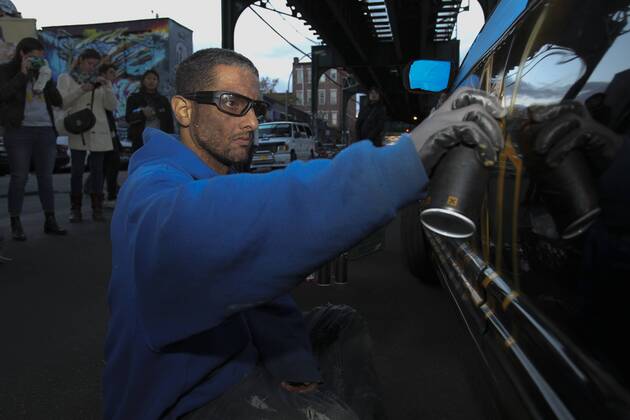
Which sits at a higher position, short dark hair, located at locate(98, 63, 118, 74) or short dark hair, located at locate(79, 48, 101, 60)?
short dark hair, located at locate(79, 48, 101, 60)

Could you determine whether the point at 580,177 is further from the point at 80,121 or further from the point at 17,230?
the point at 80,121

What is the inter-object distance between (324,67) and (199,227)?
73.8ft

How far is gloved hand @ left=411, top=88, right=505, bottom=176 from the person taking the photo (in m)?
0.83

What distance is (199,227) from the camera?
88cm

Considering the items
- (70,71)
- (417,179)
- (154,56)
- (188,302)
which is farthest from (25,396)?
(154,56)

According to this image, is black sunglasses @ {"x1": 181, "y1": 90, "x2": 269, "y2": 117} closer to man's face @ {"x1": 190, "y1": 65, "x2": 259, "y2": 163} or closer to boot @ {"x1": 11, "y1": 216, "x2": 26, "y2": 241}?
man's face @ {"x1": 190, "y1": 65, "x2": 259, "y2": 163}

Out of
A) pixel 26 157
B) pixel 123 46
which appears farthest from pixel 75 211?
pixel 123 46

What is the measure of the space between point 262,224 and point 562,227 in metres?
0.61

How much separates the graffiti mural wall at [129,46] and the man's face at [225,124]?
35943mm

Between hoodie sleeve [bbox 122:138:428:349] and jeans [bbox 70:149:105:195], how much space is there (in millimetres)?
5671

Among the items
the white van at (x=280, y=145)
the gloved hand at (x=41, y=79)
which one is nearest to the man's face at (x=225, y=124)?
the gloved hand at (x=41, y=79)

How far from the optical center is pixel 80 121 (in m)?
5.96

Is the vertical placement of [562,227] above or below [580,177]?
below

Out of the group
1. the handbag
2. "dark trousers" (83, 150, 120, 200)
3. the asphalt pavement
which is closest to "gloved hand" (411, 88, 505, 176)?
the asphalt pavement
